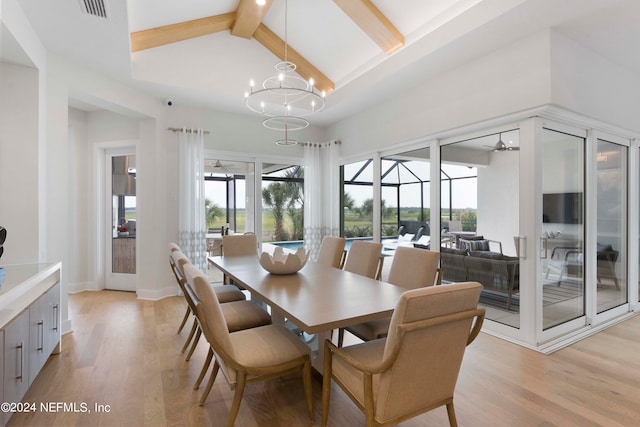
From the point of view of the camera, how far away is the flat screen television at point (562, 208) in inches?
123

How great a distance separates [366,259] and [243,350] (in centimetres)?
164

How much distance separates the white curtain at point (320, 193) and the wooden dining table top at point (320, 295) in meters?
2.60

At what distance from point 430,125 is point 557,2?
1.54 meters

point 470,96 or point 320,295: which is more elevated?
point 470,96

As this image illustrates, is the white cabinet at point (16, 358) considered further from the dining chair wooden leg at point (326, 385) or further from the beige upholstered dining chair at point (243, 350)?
the dining chair wooden leg at point (326, 385)

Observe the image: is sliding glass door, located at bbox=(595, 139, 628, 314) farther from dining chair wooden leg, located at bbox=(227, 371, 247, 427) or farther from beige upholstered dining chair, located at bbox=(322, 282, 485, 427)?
dining chair wooden leg, located at bbox=(227, 371, 247, 427)

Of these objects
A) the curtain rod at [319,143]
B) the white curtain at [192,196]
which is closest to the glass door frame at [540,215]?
the curtain rod at [319,143]

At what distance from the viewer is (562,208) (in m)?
3.24

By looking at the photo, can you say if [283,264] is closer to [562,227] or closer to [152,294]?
[562,227]

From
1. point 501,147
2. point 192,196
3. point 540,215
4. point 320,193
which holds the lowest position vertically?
point 540,215

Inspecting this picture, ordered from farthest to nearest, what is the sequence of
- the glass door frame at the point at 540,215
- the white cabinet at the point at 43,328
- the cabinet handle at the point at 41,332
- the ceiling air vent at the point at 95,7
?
the glass door frame at the point at 540,215
the ceiling air vent at the point at 95,7
the cabinet handle at the point at 41,332
the white cabinet at the point at 43,328

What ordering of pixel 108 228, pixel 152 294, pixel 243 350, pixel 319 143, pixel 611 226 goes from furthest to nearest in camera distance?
pixel 319 143
pixel 108 228
pixel 152 294
pixel 611 226
pixel 243 350

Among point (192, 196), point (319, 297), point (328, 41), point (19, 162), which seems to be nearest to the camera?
point (319, 297)

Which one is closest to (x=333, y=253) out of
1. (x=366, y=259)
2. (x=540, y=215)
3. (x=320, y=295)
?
(x=366, y=259)
